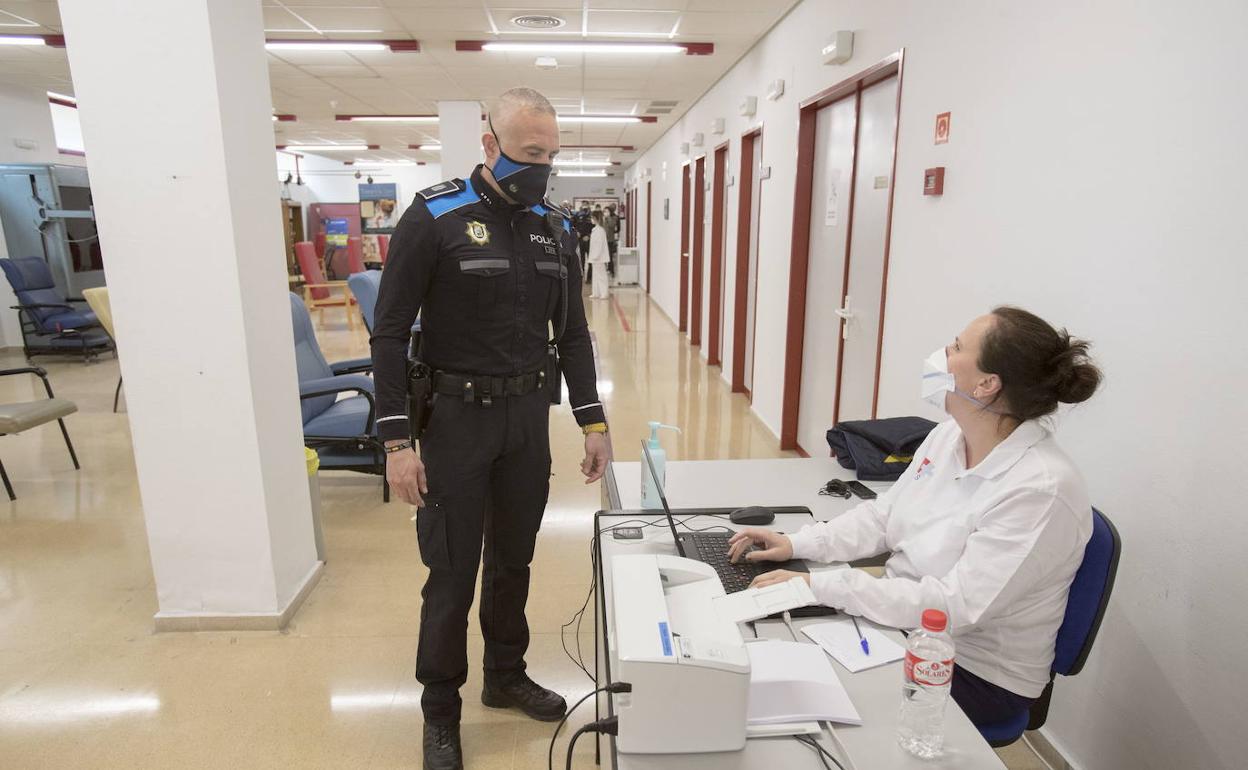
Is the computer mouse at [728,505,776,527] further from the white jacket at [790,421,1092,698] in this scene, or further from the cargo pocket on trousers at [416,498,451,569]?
the cargo pocket on trousers at [416,498,451,569]

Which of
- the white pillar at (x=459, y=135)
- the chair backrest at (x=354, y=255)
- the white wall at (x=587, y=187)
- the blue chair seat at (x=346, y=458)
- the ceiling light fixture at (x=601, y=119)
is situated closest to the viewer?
the blue chair seat at (x=346, y=458)

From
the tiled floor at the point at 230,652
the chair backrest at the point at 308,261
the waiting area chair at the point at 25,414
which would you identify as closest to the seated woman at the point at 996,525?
the tiled floor at the point at 230,652

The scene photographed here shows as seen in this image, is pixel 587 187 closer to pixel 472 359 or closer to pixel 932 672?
pixel 472 359

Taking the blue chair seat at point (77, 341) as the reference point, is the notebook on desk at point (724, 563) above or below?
above

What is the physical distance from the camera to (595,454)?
2.10 m

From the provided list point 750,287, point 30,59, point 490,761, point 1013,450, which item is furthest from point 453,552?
point 30,59

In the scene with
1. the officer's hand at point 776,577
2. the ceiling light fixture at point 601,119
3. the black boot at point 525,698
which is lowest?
the black boot at point 525,698

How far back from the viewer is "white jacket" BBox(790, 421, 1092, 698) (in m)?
1.30

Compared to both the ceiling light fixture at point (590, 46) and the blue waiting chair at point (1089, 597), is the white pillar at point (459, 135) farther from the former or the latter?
the blue waiting chair at point (1089, 597)

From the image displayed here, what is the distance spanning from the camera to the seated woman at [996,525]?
51.3 inches

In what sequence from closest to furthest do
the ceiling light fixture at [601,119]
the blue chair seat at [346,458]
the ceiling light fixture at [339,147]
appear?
the blue chair seat at [346,458] < the ceiling light fixture at [601,119] < the ceiling light fixture at [339,147]

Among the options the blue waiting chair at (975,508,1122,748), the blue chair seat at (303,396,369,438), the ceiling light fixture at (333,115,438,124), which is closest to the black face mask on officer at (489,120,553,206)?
the blue waiting chair at (975,508,1122,748)

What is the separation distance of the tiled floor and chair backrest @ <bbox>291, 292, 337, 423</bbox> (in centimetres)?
52

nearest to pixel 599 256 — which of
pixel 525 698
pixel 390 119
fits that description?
pixel 390 119
